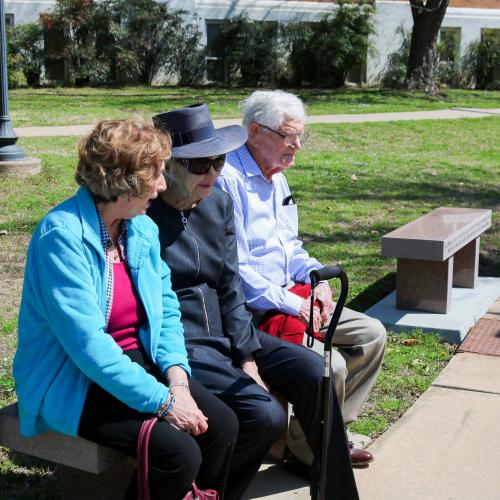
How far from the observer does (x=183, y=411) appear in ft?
10.0

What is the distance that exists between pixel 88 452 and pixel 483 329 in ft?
12.0

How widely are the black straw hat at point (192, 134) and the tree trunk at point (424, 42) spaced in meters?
19.0

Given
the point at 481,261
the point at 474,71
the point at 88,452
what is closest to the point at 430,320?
the point at 481,261

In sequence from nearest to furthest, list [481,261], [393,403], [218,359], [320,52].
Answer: [218,359] < [393,403] < [481,261] < [320,52]

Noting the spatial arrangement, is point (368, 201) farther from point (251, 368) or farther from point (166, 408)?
point (166, 408)

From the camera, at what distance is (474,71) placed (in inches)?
1149

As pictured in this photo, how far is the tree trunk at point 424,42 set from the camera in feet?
71.5

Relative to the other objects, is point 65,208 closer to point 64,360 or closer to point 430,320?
point 64,360

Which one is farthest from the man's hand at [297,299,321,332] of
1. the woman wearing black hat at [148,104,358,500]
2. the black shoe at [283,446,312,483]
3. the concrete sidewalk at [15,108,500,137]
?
the concrete sidewalk at [15,108,500,137]

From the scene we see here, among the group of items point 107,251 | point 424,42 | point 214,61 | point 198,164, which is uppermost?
point 424,42

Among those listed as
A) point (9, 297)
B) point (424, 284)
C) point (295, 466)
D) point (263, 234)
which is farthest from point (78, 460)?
point (424, 284)

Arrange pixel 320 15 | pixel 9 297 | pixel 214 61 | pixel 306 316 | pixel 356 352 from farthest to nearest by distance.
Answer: pixel 320 15 < pixel 214 61 < pixel 9 297 < pixel 356 352 < pixel 306 316

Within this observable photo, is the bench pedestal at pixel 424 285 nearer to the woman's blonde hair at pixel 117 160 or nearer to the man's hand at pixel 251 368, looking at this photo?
the man's hand at pixel 251 368

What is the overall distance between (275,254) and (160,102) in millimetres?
15618
